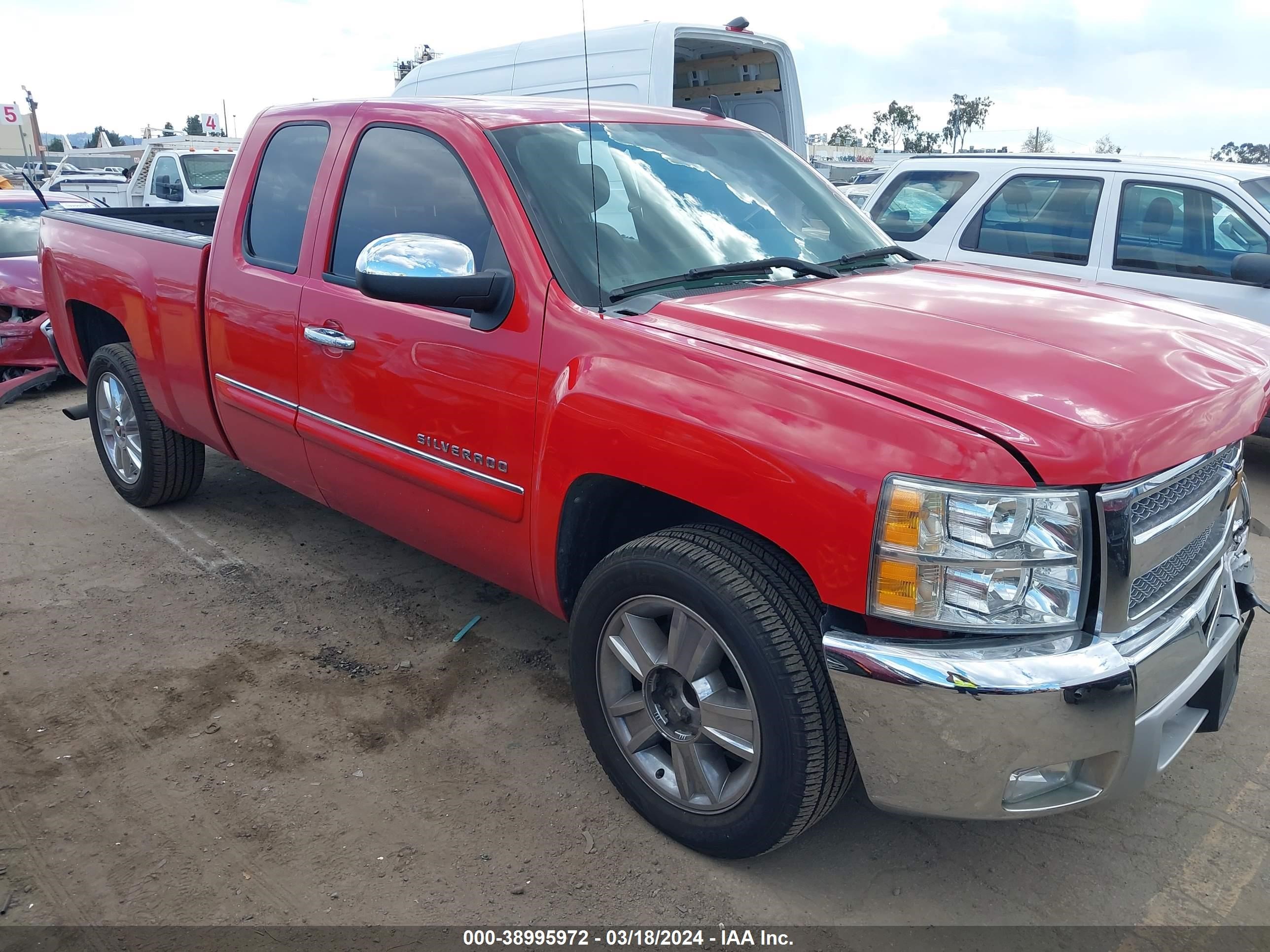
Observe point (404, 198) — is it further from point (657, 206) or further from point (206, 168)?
point (206, 168)

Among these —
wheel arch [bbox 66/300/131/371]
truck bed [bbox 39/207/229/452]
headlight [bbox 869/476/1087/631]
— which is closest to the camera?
headlight [bbox 869/476/1087/631]

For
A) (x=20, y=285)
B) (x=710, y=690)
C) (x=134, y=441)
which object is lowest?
(x=134, y=441)

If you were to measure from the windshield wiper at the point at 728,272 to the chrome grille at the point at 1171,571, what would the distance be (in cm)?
129

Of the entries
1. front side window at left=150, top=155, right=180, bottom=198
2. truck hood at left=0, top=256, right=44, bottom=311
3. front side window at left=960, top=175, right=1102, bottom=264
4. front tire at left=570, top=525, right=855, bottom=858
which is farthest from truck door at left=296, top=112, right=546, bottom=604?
front side window at left=150, top=155, right=180, bottom=198

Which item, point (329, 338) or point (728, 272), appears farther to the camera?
point (329, 338)

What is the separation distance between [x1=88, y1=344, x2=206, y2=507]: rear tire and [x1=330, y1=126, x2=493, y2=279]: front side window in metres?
1.87

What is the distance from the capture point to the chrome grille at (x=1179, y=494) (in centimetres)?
209

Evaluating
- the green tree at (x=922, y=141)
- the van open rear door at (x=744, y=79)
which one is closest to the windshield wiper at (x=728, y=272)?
the van open rear door at (x=744, y=79)

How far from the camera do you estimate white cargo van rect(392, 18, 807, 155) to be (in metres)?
7.19

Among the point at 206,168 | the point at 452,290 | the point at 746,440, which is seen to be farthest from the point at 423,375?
the point at 206,168

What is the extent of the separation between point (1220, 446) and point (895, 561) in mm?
903

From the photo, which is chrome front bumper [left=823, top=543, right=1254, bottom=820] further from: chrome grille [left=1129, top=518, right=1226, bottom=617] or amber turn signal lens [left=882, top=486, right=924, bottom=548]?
amber turn signal lens [left=882, top=486, right=924, bottom=548]

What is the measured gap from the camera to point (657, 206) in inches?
→ 121

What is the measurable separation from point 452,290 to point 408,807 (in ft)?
4.78
